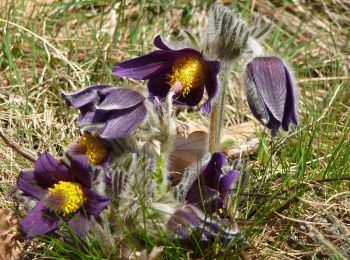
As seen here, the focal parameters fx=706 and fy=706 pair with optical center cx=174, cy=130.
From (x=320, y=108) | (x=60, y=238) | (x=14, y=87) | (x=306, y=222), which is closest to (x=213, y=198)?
(x=306, y=222)

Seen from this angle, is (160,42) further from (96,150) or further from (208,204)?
(208,204)

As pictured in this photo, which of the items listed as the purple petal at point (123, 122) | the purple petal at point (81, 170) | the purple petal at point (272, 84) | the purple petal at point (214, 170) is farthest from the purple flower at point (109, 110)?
the purple petal at point (272, 84)

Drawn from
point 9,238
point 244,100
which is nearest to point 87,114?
point 9,238

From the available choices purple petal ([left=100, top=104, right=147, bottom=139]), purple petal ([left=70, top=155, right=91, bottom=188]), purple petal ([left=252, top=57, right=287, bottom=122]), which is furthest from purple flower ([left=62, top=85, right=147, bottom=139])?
purple petal ([left=252, top=57, right=287, bottom=122])

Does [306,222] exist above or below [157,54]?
below

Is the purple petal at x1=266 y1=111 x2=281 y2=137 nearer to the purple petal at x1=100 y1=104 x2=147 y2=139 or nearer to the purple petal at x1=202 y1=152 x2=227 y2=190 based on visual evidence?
the purple petal at x1=202 y1=152 x2=227 y2=190

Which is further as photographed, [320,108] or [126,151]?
[320,108]

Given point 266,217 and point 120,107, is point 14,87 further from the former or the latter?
point 266,217

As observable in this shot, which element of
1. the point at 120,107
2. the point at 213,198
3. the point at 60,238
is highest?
the point at 120,107
